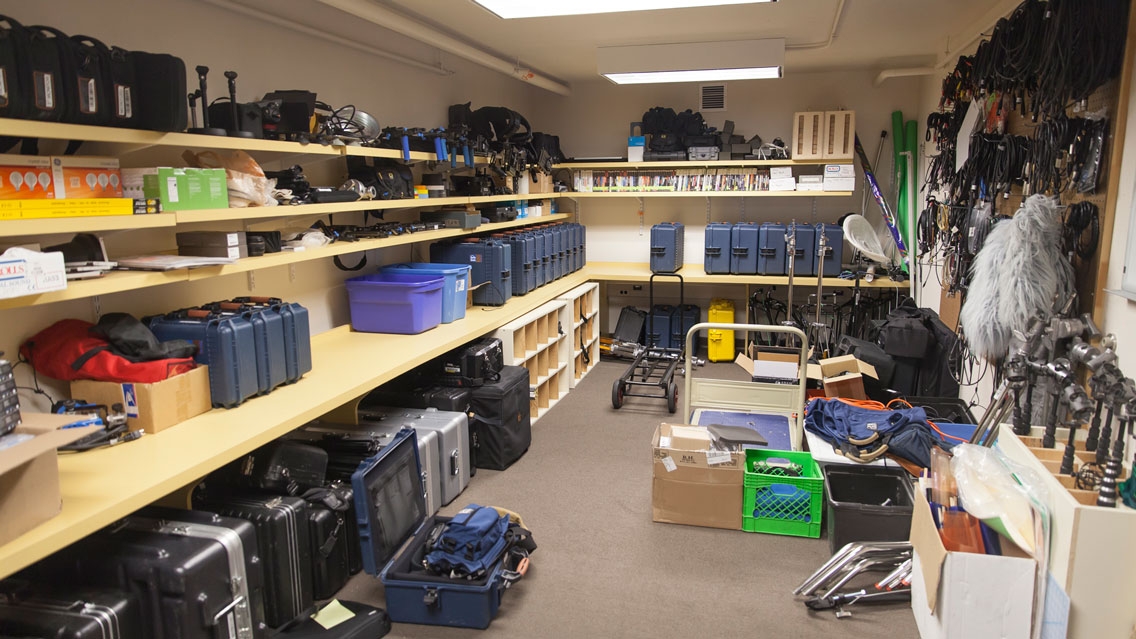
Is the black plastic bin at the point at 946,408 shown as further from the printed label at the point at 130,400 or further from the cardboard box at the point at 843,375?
the printed label at the point at 130,400

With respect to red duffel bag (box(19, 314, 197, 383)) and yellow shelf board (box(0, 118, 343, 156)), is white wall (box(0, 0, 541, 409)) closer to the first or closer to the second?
red duffel bag (box(19, 314, 197, 383))

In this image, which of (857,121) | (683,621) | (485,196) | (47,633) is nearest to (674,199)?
(857,121)

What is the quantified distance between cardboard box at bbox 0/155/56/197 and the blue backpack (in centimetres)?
188

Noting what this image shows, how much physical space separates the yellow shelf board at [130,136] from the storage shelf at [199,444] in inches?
42.0

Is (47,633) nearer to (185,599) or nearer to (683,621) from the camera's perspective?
(185,599)

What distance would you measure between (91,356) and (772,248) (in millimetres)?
5482

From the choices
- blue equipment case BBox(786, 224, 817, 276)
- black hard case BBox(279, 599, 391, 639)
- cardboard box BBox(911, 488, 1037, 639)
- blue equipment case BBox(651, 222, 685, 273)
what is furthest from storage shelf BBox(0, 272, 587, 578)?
blue equipment case BBox(786, 224, 817, 276)

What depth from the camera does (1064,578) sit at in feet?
6.87

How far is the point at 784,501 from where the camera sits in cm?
340

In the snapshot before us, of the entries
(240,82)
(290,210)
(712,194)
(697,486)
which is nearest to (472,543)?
(697,486)

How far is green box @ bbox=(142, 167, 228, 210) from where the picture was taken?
8.32ft

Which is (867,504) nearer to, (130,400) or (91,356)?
(130,400)

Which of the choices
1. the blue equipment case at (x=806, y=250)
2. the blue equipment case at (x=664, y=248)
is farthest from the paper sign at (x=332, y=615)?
the blue equipment case at (x=806, y=250)

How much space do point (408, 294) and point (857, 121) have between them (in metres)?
5.13
